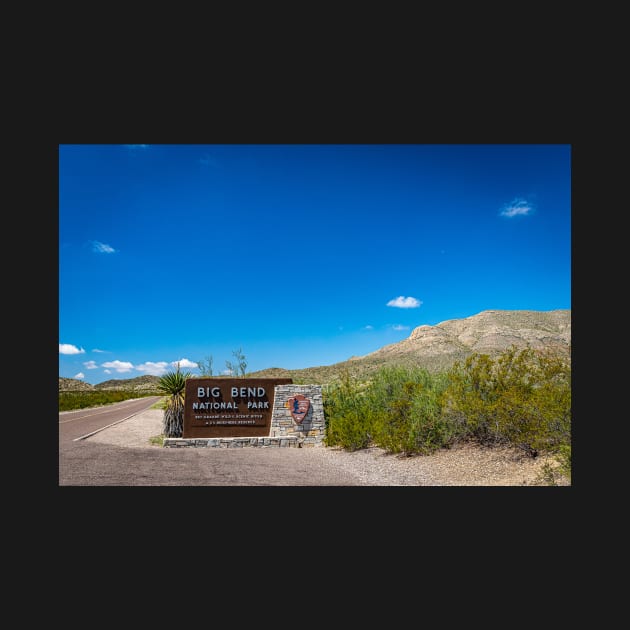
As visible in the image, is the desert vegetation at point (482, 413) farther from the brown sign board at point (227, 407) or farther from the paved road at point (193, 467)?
the brown sign board at point (227, 407)

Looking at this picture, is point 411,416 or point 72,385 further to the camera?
point 72,385

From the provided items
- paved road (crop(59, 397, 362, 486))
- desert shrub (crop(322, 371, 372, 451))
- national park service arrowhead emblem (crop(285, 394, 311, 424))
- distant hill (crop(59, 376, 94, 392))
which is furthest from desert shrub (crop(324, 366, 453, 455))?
distant hill (crop(59, 376, 94, 392))

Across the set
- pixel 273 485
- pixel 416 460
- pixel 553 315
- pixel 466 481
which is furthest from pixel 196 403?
pixel 553 315

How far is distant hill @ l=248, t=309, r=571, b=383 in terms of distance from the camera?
45219 millimetres

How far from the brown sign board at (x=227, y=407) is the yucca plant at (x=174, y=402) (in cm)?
96

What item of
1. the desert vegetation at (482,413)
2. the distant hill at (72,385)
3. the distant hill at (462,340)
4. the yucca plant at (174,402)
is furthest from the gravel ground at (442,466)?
the distant hill at (72,385)

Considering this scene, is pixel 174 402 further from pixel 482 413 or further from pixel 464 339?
pixel 464 339

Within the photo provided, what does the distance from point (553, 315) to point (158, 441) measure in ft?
181

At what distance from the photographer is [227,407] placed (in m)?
14.7

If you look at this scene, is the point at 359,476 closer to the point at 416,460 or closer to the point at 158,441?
the point at 416,460

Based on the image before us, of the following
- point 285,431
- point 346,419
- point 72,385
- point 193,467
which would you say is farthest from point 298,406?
point 72,385

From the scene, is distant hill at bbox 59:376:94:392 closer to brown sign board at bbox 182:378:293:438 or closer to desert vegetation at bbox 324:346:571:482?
brown sign board at bbox 182:378:293:438

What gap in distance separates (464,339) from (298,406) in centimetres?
4368

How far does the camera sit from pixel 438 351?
166ft
